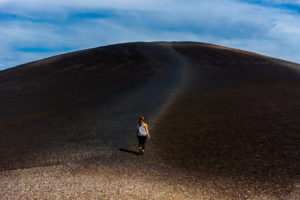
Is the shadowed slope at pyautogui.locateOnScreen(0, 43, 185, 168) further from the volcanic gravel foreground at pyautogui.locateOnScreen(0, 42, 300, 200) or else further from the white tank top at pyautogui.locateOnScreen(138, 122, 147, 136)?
the white tank top at pyautogui.locateOnScreen(138, 122, 147, 136)

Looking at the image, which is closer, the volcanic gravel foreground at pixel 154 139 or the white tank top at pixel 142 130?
the volcanic gravel foreground at pixel 154 139

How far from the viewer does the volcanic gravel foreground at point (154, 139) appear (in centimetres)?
1047

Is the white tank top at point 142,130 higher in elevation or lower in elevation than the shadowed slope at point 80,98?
higher

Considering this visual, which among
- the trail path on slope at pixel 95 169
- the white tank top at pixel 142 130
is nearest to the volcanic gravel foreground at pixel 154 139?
the trail path on slope at pixel 95 169

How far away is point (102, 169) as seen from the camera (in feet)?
41.1

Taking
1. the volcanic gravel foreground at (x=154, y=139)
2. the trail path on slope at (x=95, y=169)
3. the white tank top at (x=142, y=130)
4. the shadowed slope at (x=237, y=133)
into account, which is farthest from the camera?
the white tank top at (x=142, y=130)

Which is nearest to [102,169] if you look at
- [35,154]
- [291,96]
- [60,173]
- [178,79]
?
[60,173]

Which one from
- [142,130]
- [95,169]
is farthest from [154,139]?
[95,169]

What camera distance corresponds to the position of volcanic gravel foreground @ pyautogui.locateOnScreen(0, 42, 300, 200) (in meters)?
10.5

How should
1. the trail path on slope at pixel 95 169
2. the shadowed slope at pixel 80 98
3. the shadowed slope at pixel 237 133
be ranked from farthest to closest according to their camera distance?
1. the shadowed slope at pixel 80 98
2. the shadowed slope at pixel 237 133
3. the trail path on slope at pixel 95 169

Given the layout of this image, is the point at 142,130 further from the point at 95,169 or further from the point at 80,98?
the point at 80,98

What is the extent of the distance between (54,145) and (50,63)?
49802 millimetres

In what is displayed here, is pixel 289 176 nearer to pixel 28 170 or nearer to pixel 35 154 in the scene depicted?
pixel 28 170

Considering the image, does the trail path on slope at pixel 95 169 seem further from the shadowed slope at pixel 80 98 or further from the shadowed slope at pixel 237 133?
the shadowed slope at pixel 237 133
